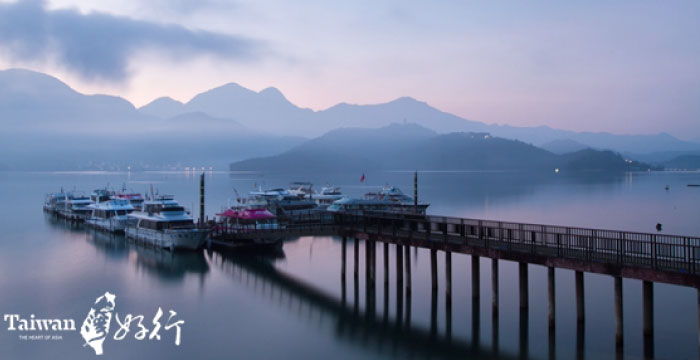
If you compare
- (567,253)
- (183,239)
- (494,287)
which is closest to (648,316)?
(567,253)

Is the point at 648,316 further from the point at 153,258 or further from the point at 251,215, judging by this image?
the point at 153,258

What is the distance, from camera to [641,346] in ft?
86.1

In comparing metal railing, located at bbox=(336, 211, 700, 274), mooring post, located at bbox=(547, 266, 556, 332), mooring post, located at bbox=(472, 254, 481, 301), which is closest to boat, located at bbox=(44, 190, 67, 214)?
metal railing, located at bbox=(336, 211, 700, 274)

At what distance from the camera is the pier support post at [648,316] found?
2406cm

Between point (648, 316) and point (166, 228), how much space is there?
4275 centimetres

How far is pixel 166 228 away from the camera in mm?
55281

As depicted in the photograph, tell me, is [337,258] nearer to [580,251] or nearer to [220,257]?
[220,257]

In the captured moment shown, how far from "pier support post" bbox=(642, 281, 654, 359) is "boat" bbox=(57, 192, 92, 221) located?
7183 centimetres

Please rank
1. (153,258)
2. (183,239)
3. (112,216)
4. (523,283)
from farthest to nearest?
(112,216) < (183,239) < (153,258) < (523,283)

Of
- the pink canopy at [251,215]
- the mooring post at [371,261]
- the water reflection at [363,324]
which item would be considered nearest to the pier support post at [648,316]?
the water reflection at [363,324]

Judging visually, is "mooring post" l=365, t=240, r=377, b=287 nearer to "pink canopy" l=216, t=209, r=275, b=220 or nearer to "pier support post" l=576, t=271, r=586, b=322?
"pier support post" l=576, t=271, r=586, b=322

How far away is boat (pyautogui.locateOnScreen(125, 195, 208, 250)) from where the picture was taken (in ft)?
175

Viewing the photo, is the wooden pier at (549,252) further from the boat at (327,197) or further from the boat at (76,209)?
the boat at (76,209)

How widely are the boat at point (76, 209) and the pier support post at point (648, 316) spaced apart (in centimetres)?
7183
